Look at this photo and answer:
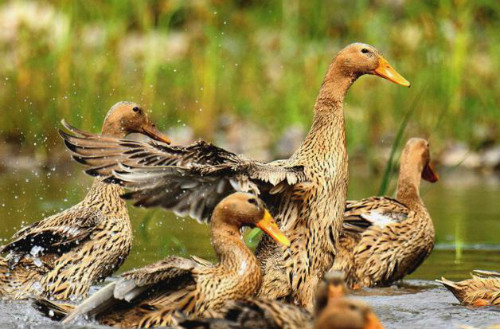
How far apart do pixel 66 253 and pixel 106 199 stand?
0.47 metres

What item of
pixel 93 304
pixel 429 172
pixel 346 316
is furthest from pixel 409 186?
pixel 346 316

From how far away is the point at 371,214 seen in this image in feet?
27.0

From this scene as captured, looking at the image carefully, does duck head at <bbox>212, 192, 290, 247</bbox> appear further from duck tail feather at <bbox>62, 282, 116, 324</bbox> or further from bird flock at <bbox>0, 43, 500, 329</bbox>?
duck tail feather at <bbox>62, 282, 116, 324</bbox>

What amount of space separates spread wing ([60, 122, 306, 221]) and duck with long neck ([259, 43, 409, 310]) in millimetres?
129

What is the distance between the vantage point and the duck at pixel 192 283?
242 inches

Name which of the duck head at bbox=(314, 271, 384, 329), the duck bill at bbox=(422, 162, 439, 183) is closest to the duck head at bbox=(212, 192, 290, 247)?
the duck head at bbox=(314, 271, 384, 329)

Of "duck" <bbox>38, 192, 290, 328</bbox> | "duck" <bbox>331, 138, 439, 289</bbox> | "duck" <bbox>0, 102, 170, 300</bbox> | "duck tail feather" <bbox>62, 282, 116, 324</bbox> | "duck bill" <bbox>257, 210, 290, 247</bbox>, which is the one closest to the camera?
"duck tail feather" <bbox>62, 282, 116, 324</bbox>

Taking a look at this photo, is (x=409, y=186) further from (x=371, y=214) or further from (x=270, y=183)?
(x=270, y=183)

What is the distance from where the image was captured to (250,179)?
6.61 metres

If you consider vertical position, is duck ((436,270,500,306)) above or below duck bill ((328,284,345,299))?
above

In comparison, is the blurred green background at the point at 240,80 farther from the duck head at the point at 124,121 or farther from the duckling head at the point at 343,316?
the duckling head at the point at 343,316

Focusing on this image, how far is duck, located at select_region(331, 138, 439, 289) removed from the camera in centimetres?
804

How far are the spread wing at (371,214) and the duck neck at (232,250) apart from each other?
6.14 feet

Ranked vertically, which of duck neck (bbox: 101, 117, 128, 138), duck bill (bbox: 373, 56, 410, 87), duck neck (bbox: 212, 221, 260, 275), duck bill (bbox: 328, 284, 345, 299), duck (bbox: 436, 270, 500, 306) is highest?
duck bill (bbox: 373, 56, 410, 87)
